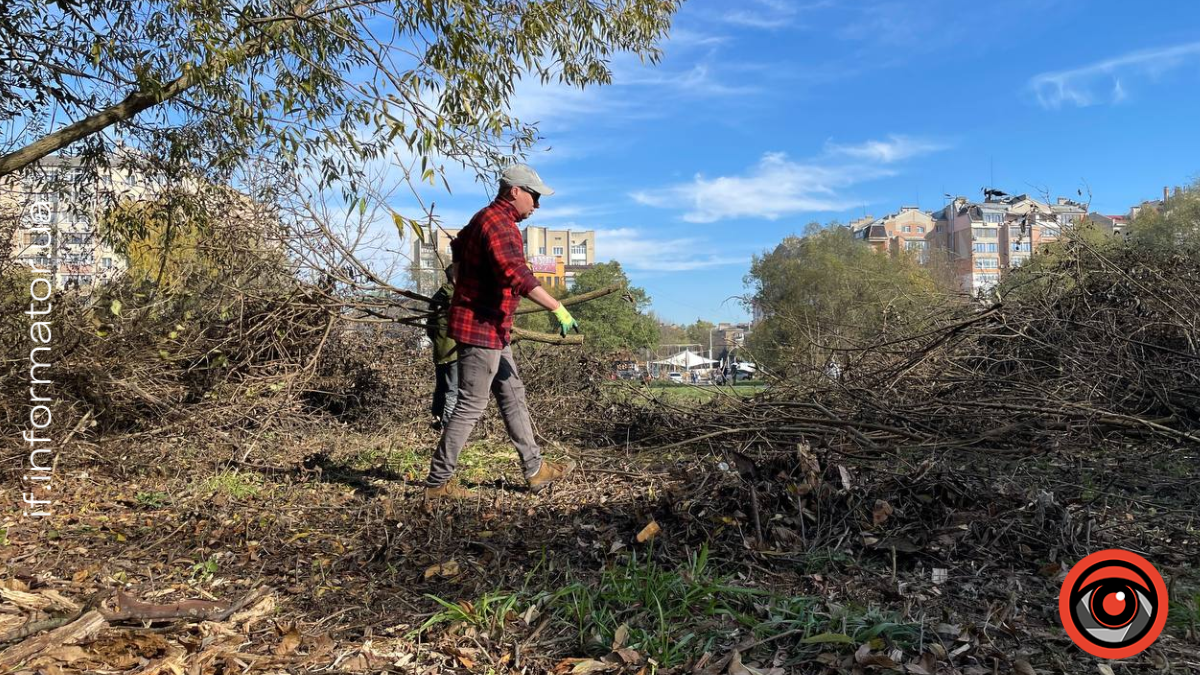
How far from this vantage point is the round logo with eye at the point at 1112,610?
74.5 inches

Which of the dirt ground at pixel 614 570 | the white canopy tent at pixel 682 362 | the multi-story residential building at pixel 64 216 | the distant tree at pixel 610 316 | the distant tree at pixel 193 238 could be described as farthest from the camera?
the distant tree at pixel 610 316

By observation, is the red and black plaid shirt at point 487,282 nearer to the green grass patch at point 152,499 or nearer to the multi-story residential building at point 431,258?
the multi-story residential building at point 431,258

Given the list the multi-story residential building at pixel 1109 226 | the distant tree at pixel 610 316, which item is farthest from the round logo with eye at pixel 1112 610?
the distant tree at pixel 610 316

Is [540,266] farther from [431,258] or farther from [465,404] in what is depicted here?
[465,404]

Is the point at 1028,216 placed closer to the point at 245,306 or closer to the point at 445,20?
the point at 445,20

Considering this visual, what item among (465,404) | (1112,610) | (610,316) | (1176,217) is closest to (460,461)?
(465,404)

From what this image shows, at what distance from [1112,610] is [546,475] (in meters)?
2.87

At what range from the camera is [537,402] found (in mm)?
6660

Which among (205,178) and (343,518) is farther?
(205,178)

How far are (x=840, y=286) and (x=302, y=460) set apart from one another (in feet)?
101

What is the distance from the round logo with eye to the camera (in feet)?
6.21

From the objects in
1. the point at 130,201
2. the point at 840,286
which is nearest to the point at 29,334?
the point at 130,201

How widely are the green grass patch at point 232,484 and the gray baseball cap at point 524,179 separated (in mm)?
2330

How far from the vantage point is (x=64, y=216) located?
21.6 ft
